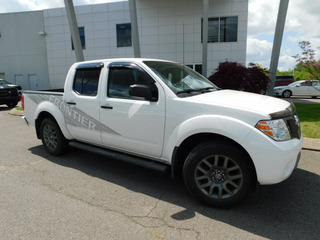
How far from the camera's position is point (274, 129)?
262 cm

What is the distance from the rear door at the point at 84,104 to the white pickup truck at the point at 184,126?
0.02m

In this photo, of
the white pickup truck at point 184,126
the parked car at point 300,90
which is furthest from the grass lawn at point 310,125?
the parked car at point 300,90

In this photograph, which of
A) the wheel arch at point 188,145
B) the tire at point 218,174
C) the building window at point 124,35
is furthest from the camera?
the building window at point 124,35

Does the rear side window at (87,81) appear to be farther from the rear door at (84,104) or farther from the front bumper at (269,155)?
the front bumper at (269,155)

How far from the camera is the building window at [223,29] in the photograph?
1717 centimetres

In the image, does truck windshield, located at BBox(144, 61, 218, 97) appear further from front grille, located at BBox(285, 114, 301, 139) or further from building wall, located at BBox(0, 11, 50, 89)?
building wall, located at BBox(0, 11, 50, 89)

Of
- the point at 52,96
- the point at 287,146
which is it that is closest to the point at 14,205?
the point at 52,96

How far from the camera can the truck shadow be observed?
103 inches

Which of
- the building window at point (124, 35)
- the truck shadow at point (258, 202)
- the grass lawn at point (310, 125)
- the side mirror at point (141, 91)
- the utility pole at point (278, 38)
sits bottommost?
the truck shadow at point (258, 202)

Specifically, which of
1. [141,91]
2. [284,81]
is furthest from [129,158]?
[284,81]

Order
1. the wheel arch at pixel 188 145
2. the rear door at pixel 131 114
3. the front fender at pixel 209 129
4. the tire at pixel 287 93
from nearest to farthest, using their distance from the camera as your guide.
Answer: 1. the front fender at pixel 209 129
2. the wheel arch at pixel 188 145
3. the rear door at pixel 131 114
4. the tire at pixel 287 93

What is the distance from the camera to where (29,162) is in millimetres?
4742

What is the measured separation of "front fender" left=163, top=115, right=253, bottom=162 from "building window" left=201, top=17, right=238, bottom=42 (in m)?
16.2

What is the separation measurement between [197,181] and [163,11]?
17.6 m
